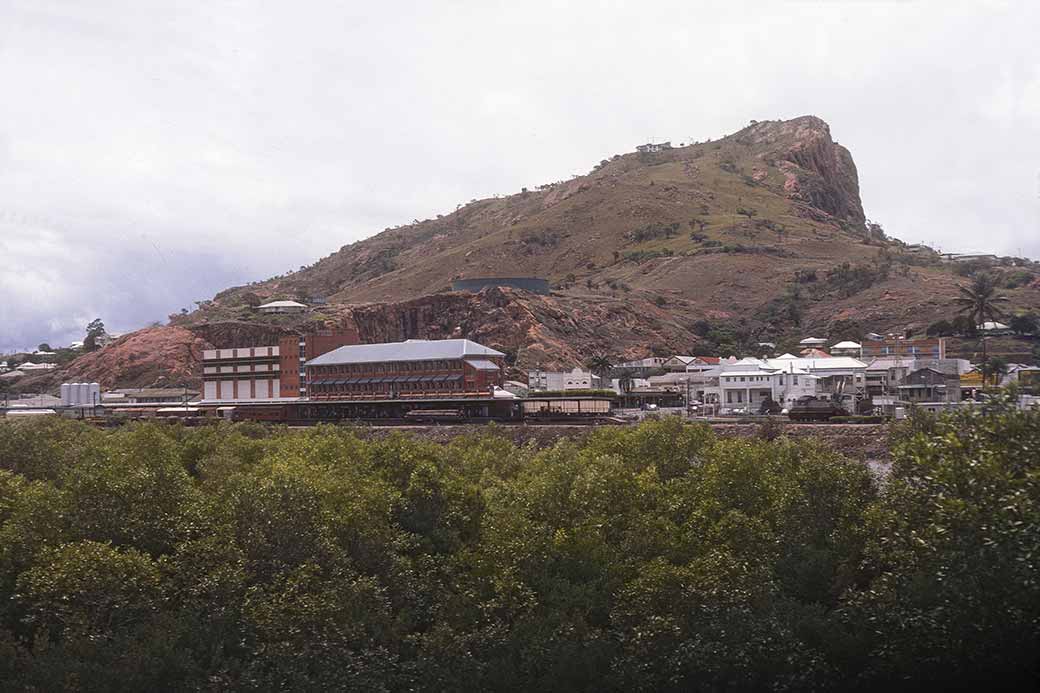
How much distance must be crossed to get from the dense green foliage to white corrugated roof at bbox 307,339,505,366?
47144mm

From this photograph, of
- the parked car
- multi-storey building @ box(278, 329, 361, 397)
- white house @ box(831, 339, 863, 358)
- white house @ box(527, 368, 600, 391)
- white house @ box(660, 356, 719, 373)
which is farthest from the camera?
white house @ box(831, 339, 863, 358)

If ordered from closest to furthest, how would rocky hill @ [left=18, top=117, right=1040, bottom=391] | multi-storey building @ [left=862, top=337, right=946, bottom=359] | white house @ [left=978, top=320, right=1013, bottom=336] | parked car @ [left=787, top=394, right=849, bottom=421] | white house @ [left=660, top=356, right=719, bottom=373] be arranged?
1. parked car @ [left=787, top=394, right=849, bottom=421]
2. multi-storey building @ [left=862, top=337, right=946, bottom=359]
3. white house @ [left=660, top=356, right=719, bottom=373]
4. white house @ [left=978, top=320, right=1013, bottom=336]
5. rocky hill @ [left=18, top=117, right=1040, bottom=391]

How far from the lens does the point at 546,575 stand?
103ft

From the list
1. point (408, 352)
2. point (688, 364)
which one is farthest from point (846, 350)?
point (408, 352)

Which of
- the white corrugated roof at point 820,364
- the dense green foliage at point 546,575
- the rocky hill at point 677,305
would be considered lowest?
the dense green foliage at point 546,575

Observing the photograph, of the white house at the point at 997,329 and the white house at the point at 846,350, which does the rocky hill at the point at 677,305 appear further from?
the white house at the point at 846,350

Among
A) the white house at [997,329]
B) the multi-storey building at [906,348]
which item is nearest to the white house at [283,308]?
the multi-storey building at [906,348]

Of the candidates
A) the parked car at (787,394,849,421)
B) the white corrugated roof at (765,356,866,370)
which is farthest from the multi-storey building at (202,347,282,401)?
the parked car at (787,394,849,421)

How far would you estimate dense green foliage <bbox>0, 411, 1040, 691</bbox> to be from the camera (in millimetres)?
26172

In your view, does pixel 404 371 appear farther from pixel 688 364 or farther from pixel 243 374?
pixel 688 364

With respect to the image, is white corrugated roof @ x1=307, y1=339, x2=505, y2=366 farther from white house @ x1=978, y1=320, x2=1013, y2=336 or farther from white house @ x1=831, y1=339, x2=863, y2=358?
white house @ x1=978, y1=320, x2=1013, y2=336

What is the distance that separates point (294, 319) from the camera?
5507 inches

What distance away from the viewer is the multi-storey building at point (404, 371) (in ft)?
277

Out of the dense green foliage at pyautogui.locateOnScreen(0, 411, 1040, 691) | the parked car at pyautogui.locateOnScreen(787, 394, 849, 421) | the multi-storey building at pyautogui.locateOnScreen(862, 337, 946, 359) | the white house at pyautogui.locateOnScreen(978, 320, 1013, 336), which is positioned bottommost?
the dense green foliage at pyautogui.locateOnScreen(0, 411, 1040, 691)
